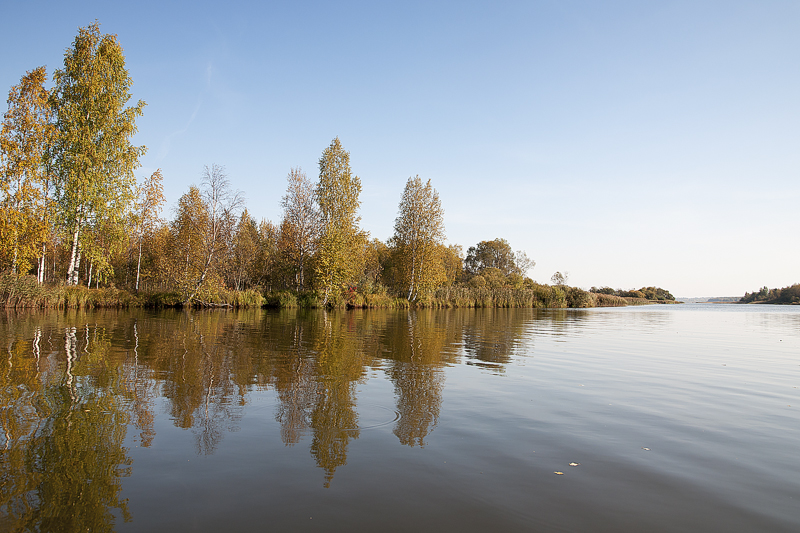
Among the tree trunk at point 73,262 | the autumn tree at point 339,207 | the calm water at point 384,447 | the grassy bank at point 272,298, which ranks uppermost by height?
the autumn tree at point 339,207

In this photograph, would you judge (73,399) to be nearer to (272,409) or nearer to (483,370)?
(272,409)

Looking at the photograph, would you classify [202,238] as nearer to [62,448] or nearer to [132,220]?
[132,220]

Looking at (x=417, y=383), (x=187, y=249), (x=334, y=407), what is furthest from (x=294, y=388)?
(x=187, y=249)

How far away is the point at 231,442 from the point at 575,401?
5.29m

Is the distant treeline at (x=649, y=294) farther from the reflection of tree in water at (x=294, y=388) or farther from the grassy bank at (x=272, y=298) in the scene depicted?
the reflection of tree in water at (x=294, y=388)

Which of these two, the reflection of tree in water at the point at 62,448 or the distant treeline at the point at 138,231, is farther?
the distant treeline at the point at 138,231

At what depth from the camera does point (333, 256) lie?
3919cm

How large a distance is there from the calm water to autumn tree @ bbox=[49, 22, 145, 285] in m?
22.6

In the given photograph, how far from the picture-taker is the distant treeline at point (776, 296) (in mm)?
89625

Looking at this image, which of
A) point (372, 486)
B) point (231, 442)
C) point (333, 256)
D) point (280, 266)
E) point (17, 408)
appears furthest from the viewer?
point (280, 266)

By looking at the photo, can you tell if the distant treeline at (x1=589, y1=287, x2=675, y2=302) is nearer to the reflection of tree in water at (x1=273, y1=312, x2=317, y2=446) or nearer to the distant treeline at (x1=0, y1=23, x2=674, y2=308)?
the distant treeline at (x1=0, y1=23, x2=674, y2=308)

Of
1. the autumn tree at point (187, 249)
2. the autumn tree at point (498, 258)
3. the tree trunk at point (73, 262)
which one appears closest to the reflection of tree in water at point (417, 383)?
the tree trunk at point (73, 262)

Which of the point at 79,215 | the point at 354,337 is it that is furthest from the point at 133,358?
the point at 79,215

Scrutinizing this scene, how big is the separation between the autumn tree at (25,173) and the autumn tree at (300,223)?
19.1 metres
